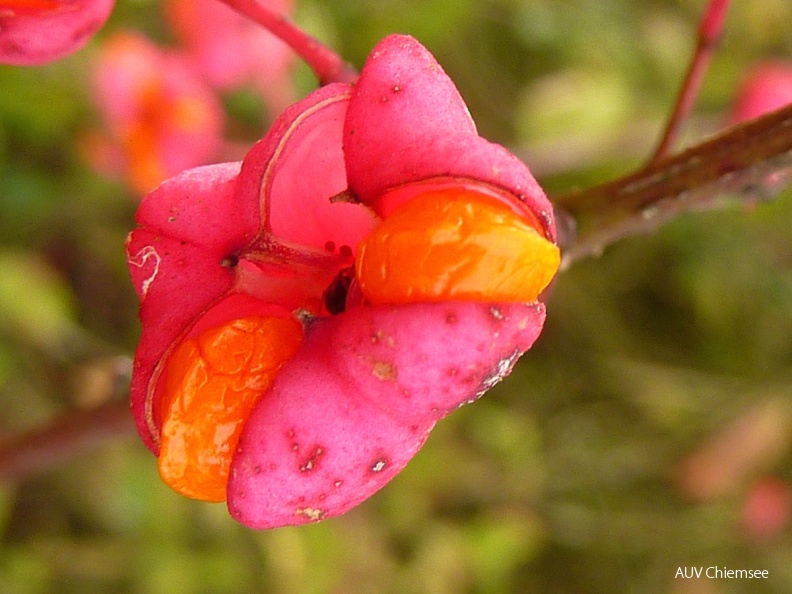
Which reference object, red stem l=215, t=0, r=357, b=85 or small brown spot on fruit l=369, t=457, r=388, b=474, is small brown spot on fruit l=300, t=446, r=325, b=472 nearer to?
small brown spot on fruit l=369, t=457, r=388, b=474

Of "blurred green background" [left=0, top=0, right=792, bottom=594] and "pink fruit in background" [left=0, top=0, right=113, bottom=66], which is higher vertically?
"pink fruit in background" [left=0, top=0, right=113, bottom=66]

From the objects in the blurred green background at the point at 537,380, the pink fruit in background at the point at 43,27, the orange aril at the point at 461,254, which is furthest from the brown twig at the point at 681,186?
the blurred green background at the point at 537,380

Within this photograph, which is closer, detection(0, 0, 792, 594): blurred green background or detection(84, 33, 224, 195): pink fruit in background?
detection(84, 33, 224, 195): pink fruit in background

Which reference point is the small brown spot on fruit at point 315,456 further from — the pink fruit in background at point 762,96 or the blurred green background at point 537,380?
the blurred green background at point 537,380

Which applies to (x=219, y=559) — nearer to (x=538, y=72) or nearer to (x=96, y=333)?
(x=96, y=333)

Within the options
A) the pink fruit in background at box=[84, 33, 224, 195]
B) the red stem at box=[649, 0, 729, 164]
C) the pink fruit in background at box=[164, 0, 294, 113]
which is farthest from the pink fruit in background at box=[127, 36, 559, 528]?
the pink fruit in background at box=[164, 0, 294, 113]
